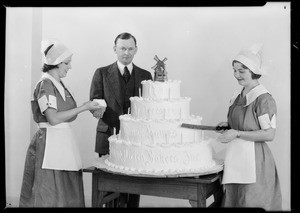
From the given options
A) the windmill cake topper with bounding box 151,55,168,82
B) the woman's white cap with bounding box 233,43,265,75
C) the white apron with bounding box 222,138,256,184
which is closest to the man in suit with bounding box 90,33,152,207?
the windmill cake topper with bounding box 151,55,168,82

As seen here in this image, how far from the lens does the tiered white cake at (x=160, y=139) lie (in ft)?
10.9

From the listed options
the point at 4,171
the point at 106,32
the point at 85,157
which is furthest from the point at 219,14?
the point at 4,171

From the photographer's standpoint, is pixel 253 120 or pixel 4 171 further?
pixel 4 171

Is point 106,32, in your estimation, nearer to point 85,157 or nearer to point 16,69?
point 16,69

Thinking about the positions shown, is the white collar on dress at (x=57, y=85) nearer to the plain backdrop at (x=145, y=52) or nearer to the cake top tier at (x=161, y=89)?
the plain backdrop at (x=145, y=52)

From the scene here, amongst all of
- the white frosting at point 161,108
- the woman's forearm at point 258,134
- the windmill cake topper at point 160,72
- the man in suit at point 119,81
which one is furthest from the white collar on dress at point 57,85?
the woman's forearm at point 258,134

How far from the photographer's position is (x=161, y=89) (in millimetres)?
3463

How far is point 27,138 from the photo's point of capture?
3963mm

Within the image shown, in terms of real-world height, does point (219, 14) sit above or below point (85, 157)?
above

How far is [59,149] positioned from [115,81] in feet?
2.38

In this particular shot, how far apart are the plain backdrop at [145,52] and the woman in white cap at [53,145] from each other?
329 millimetres
